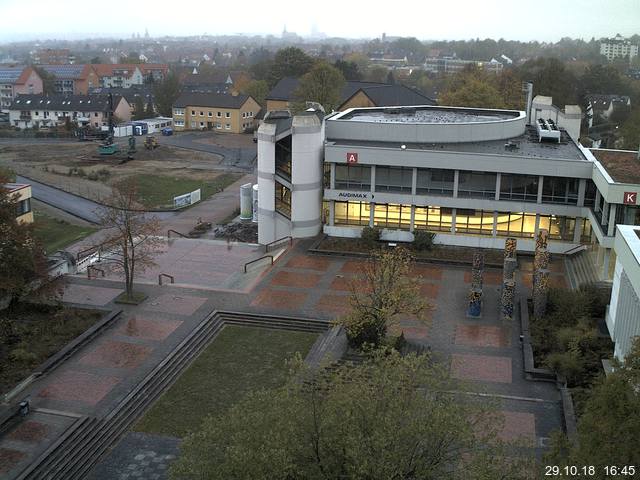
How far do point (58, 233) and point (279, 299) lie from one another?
2333cm

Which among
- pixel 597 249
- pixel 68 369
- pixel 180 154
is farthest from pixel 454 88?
pixel 68 369

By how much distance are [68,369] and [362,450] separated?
54.0 feet

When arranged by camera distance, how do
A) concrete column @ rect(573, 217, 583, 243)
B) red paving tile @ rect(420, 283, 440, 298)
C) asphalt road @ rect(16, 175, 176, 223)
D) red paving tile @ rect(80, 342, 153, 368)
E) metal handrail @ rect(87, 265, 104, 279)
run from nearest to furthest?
red paving tile @ rect(80, 342, 153, 368)
red paving tile @ rect(420, 283, 440, 298)
metal handrail @ rect(87, 265, 104, 279)
concrete column @ rect(573, 217, 583, 243)
asphalt road @ rect(16, 175, 176, 223)

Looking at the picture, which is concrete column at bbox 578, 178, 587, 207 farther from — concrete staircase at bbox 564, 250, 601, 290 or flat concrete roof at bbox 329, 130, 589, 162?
concrete staircase at bbox 564, 250, 601, 290

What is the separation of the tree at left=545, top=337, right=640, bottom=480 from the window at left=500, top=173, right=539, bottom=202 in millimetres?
27042

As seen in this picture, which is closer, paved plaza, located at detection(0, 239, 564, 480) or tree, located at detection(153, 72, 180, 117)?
paved plaza, located at detection(0, 239, 564, 480)

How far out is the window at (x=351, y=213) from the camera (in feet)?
143

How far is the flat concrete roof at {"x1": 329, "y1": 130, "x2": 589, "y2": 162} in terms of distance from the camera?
42781 mm

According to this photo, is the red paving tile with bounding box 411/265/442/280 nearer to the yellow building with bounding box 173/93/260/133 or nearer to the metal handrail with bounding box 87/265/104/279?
the metal handrail with bounding box 87/265/104/279

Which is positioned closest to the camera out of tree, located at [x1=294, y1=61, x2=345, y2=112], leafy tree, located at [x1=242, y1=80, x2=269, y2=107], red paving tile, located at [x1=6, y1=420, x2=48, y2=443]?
red paving tile, located at [x1=6, y1=420, x2=48, y2=443]

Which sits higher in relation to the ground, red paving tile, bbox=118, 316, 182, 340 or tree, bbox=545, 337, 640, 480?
tree, bbox=545, 337, 640, 480

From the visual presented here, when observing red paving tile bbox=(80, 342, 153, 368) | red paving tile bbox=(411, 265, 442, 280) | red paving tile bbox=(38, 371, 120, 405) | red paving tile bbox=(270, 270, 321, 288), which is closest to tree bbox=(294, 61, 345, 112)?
red paving tile bbox=(411, 265, 442, 280)

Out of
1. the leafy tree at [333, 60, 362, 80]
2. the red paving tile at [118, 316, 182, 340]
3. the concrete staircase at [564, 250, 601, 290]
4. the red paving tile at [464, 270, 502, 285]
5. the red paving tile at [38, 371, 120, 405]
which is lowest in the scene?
the red paving tile at [38, 371, 120, 405]

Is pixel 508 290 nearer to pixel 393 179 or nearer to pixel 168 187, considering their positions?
pixel 393 179
